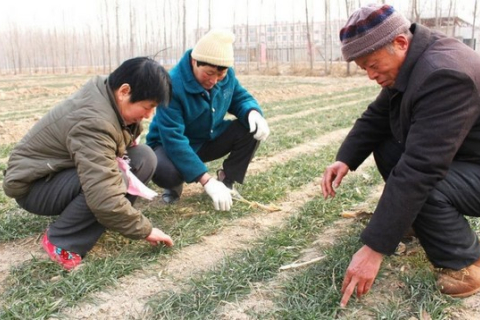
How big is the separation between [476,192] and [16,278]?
2284 mm

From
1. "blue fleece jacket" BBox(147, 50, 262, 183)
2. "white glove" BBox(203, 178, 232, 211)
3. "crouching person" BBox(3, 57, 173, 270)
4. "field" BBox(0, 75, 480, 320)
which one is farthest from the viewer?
"blue fleece jacket" BBox(147, 50, 262, 183)

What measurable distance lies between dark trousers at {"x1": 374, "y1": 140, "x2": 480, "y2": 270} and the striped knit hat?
67cm

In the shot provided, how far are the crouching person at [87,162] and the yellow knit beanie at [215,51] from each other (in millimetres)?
644

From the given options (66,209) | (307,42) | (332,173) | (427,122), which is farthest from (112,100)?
(307,42)

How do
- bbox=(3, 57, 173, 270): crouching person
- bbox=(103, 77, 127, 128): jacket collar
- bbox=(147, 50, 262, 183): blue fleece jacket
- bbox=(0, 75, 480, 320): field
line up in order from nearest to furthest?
bbox=(0, 75, 480, 320): field → bbox=(3, 57, 173, 270): crouching person → bbox=(103, 77, 127, 128): jacket collar → bbox=(147, 50, 262, 183): blue fleece jacket

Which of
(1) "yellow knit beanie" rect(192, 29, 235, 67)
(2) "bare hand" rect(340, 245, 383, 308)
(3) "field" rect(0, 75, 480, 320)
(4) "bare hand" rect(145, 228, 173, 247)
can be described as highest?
(1) "yellow knit beanie" rect(192, 29, 235, 67)

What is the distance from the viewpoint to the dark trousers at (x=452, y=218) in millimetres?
1985

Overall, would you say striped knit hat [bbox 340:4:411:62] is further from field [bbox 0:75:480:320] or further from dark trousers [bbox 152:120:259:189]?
dark trousers [bbox 152:120:259:189]

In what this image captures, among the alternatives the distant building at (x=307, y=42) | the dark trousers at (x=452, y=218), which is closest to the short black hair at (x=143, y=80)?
the dark trousers at (x=452, y=218)

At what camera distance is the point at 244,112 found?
365 centimetres

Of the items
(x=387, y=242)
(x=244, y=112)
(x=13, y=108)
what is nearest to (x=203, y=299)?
(x=387, y=242)

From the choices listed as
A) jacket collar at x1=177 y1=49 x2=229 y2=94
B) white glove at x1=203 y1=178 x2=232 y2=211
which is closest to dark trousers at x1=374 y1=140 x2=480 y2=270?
white glove at x1=203 y1=178 x2=232 y2=211

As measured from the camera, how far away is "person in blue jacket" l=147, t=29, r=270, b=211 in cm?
310

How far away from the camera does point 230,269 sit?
2414mm
